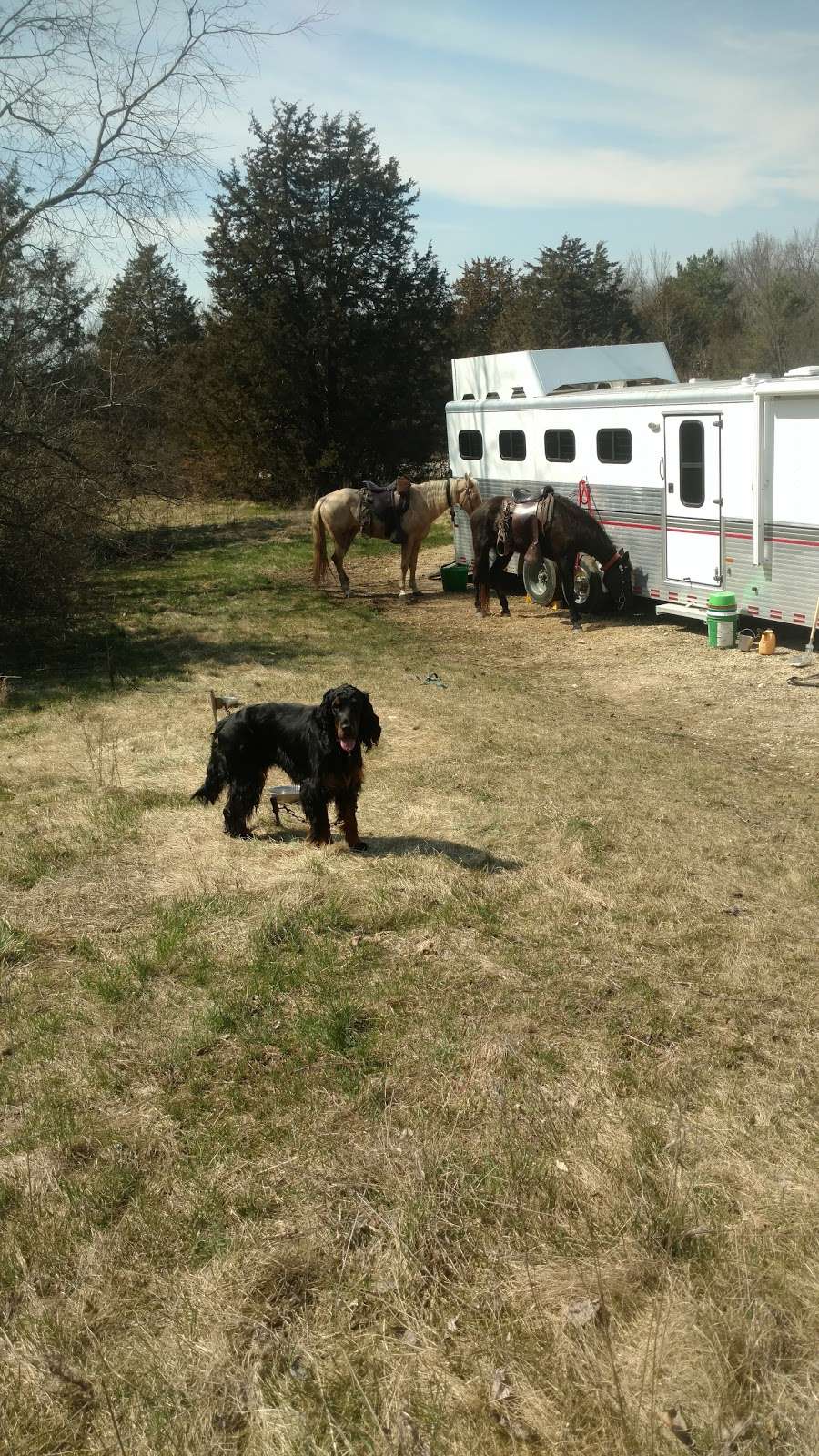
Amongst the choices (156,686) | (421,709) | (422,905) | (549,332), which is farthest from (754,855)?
(549,332)

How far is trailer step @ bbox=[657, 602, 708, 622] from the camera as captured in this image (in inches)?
503

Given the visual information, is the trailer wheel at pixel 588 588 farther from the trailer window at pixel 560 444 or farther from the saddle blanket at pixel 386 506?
the saddle blanket at pixel 386 506

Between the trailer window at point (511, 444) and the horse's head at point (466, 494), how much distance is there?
649 millimetres

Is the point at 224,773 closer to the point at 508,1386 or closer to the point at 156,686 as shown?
the point at 508,1386

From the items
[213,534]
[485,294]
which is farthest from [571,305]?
[213,534]

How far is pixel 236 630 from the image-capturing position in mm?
14219

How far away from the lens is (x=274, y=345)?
88.9 ft

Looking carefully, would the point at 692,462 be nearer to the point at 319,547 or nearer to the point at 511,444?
the point at 511,444

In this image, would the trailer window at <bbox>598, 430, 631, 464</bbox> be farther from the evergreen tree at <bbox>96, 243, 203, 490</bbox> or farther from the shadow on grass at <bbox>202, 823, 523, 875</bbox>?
the shadow on grass at <bbox>202, 823, 523, 875</bbox>

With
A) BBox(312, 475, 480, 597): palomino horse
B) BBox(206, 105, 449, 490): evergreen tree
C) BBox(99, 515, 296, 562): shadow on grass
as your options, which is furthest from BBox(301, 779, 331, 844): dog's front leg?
BBox(206, 105, 449, 490): evergreen tree

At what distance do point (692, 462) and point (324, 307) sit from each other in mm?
17307

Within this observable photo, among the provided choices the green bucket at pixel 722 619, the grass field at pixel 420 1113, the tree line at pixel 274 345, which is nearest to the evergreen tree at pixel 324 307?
the tree line at pixel 274 345

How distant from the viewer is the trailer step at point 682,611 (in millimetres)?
12781

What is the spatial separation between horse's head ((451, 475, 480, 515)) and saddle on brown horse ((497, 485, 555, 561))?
1.77 meters
